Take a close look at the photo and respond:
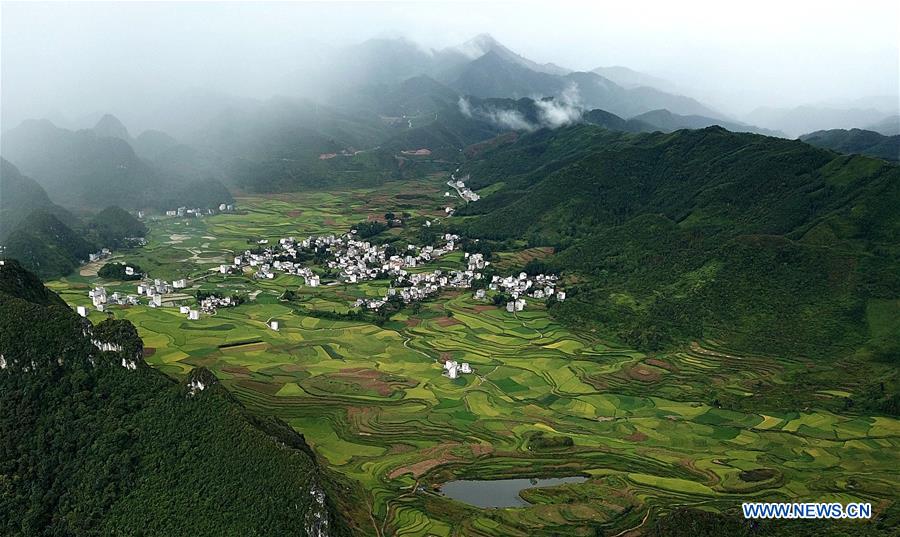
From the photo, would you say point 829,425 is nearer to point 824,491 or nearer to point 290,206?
point 824,491

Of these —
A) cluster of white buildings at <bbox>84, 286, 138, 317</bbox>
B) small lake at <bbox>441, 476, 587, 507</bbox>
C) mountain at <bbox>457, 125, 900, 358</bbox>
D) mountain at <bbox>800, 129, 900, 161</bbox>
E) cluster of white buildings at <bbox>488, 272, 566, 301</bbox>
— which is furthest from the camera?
mountain at <bbox>800, 129, 900, 161</bbox>

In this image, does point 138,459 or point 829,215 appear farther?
point 829,215

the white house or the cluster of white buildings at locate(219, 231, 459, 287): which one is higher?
the white house

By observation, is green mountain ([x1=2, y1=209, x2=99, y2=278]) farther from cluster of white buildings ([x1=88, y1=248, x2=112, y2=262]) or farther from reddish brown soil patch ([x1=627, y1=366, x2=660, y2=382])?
reddish brown soil patch ([x1=627, y1=366, x2=660, y2=382])

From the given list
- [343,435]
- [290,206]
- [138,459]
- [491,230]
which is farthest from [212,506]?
[290,206]

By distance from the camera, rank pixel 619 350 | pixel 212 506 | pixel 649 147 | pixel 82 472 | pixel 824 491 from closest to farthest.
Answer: pixel 212 506
pixel 82 472
pixel 824 491
pixel 619 350
pixel 649 147

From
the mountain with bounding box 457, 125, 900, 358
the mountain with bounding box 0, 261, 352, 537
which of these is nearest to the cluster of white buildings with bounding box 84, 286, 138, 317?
the mountain with bounding box 0, 261, 352, 537

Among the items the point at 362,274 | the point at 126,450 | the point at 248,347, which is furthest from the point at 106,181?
the point at 126,450

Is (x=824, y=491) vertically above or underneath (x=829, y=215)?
underneath
